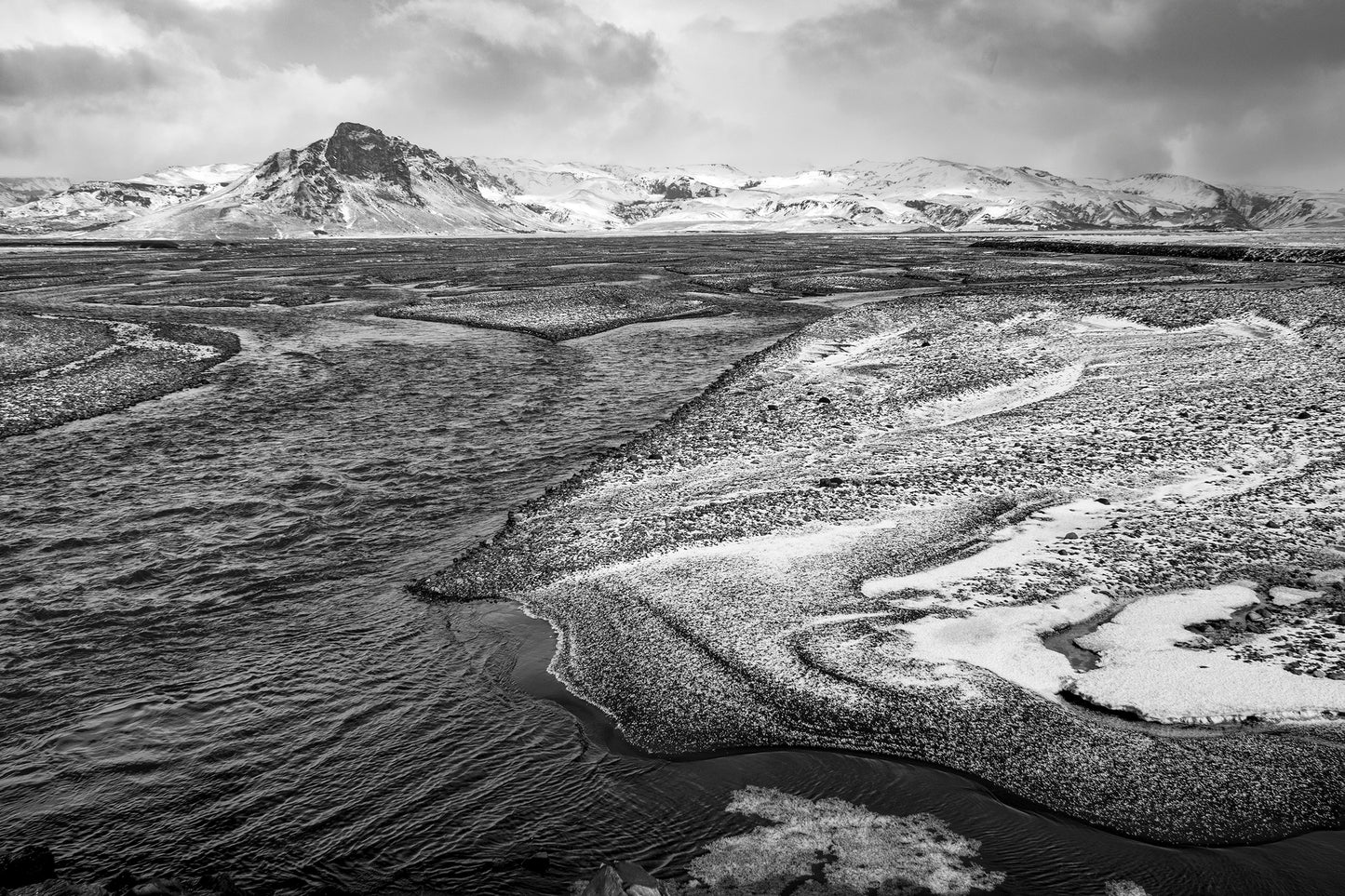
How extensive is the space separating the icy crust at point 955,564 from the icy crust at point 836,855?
3.23 ft

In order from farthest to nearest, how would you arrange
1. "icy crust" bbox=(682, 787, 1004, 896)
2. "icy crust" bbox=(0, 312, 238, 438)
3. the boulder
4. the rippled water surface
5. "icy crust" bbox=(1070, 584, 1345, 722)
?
1. "icy crust" bbox=(0, 312, 238, 438)
2. "icy crust" bbox=(1070, 584, 1345, 722)
3. the rippled water surface
4. "icy crust" bbox=(682, 787, 1004, 896)
5. the boulder

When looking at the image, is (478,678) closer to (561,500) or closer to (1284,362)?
(561,500)

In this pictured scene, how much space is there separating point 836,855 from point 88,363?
32915 millimetres

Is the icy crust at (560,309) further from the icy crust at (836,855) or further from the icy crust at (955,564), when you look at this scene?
the icy crust at (836,855)

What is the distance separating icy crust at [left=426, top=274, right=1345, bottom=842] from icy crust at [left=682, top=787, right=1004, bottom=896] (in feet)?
3.23

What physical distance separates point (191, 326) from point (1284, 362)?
146ft

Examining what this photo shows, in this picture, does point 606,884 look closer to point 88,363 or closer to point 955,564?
point 955,564

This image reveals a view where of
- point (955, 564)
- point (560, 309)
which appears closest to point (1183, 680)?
point (955, 564)

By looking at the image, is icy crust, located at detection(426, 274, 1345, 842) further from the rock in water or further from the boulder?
the rock in water

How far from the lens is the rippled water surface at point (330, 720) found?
7.48m

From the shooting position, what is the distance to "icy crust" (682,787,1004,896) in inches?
276

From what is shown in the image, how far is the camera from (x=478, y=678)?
10.5 m

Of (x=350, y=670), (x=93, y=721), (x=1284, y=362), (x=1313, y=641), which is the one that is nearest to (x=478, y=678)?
(x=350, y=670)

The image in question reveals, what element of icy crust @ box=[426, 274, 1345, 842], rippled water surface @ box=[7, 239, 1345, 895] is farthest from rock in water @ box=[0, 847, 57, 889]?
icy crust @ box=[426, 274, 1345, 842]
